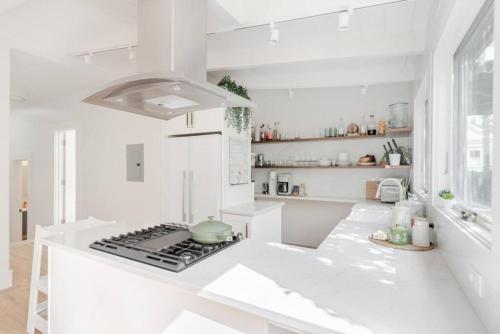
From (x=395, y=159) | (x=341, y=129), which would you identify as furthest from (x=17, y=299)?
(x=395, y=159)

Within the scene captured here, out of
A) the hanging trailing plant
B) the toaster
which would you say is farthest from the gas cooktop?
the toaster

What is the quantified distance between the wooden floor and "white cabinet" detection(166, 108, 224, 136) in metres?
2.28

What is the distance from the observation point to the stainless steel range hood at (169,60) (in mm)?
1581

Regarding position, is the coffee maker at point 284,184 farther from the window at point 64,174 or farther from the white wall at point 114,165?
the window at point 64,174

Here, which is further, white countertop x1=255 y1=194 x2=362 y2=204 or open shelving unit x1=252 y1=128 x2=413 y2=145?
white countertop x1=255 y1=194 x2=362 y2=204

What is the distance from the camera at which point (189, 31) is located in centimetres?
175

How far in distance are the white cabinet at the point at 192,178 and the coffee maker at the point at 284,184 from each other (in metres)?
1.40

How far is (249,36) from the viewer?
296cm

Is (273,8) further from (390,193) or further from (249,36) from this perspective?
(390,193)

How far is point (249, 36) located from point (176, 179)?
1.88 meters

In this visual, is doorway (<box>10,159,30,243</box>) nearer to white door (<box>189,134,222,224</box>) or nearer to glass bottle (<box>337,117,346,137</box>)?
white door (<box>189,134,222,224</box>)

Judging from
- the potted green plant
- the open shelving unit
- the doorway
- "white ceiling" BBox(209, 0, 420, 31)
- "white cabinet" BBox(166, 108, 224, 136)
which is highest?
"white ceiling" BBox(209, 0, 420, 31)

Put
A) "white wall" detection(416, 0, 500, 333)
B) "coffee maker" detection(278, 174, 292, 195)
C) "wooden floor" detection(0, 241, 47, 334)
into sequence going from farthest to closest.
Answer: "coffee maker" detection(278, 174, 292, 195)
"wooden floor" detection(0, 241, 47, 334)
"white wall" detection(416, 0, 500, 333)

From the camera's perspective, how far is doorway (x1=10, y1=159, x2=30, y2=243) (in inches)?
227
